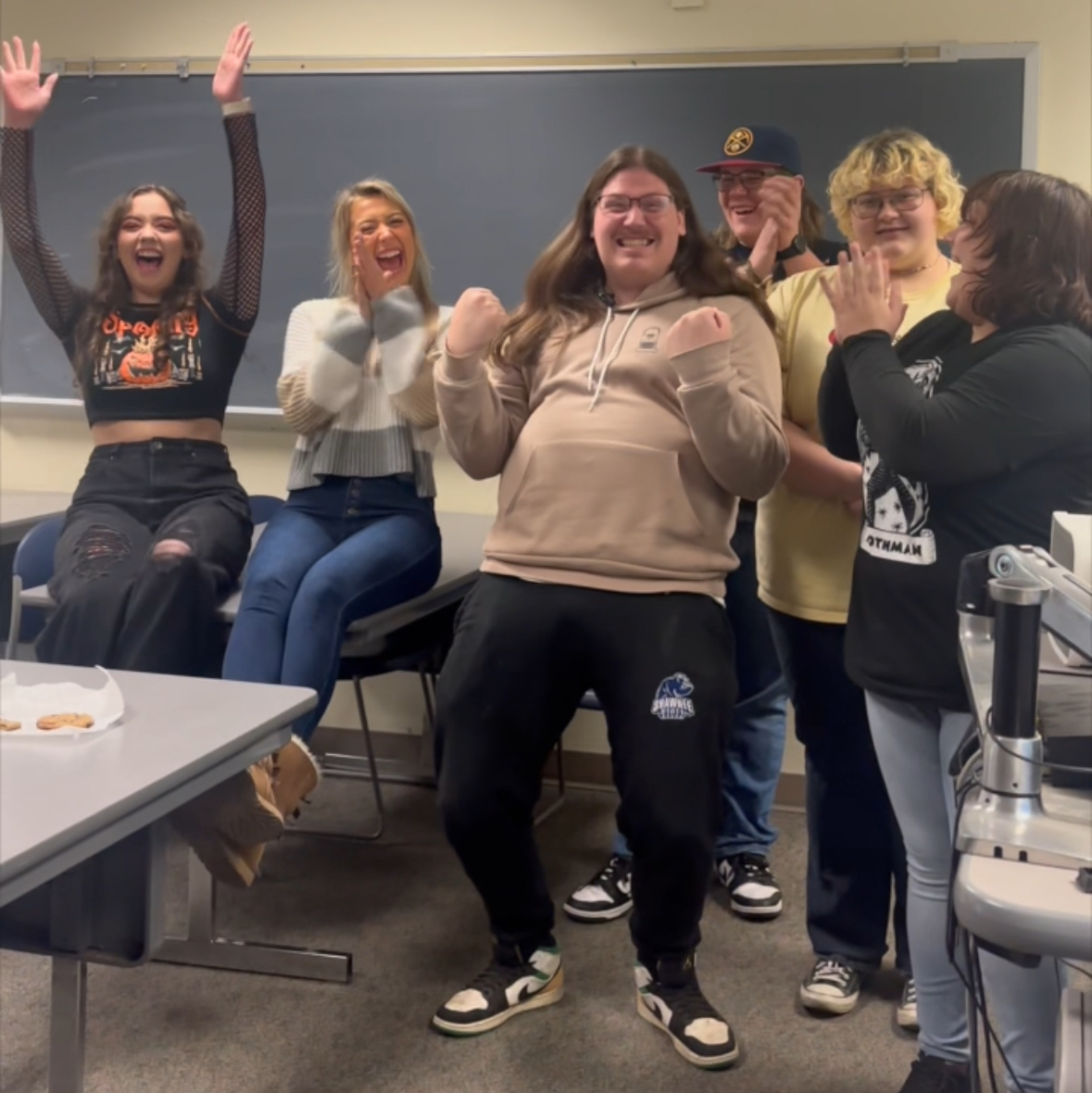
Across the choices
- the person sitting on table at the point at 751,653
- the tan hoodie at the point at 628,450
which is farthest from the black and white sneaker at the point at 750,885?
the tan hoodie at the point at 628,450

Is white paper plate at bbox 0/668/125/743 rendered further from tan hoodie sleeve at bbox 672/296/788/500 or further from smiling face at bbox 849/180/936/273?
smiling face at bbox 849/180/936/273

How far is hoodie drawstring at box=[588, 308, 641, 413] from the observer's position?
6.37 feet

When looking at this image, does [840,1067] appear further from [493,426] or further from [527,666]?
[493,426]

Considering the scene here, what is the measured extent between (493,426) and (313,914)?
1.18 meters

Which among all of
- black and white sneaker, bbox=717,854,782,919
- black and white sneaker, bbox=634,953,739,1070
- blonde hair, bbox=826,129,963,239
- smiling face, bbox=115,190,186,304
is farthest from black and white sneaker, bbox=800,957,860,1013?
smiling face, bbox=115,190,186,304

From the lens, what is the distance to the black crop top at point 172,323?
8.70 feet

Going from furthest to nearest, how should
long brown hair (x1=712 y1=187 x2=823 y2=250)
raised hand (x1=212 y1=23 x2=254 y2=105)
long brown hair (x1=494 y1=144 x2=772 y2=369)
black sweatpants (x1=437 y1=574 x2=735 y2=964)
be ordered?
raised hand (x1=212 y1=23 x2=254 y2=105) → long brown hair (x1=712 y1=187 x2=823 y2=250) → long brown hair (x1=494 y1=144 x2=772 y2=369) → black sweatpants (x1=437 y1=574 x2=735 y2=964)

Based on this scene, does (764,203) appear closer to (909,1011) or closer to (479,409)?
(479,409)

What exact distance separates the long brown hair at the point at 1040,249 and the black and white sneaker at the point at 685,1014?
1174 millimetres

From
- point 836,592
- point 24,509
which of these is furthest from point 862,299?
point 24,509

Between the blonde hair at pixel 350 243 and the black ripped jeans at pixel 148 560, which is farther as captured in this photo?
the blonde hair at pixel 350 243

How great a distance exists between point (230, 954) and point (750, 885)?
107cm

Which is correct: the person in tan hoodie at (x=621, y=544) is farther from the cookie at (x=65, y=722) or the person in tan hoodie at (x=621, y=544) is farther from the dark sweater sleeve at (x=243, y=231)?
the dark sweater sleeve at (x=243, y=231)

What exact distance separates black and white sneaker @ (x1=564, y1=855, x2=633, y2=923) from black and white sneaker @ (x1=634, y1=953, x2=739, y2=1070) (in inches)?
16.8
